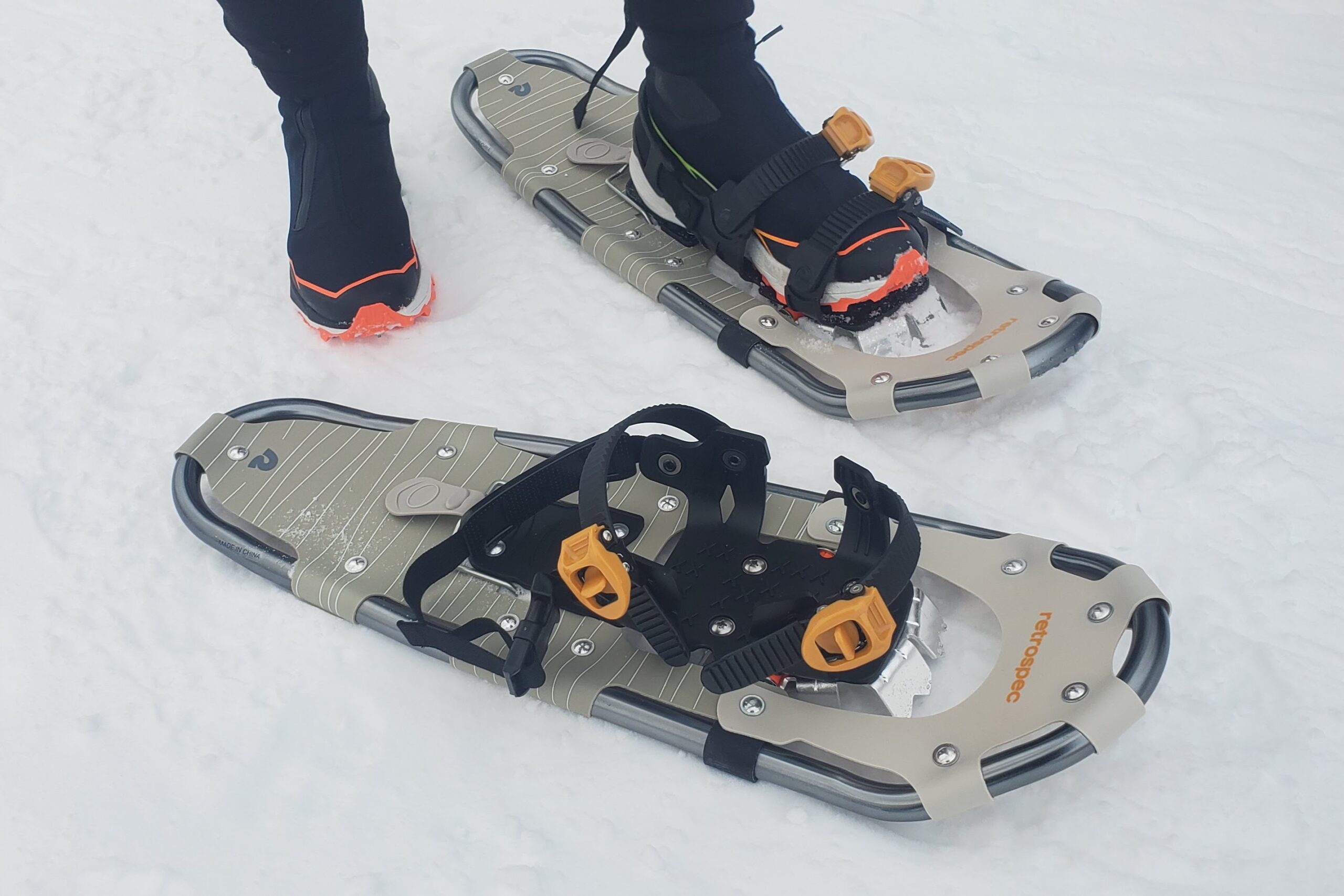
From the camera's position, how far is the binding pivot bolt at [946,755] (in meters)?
1.46

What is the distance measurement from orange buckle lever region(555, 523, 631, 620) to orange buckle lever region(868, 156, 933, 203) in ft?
3.08

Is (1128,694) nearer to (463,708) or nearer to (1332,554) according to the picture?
(1332,554)

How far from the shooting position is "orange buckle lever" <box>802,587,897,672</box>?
1.46 meters

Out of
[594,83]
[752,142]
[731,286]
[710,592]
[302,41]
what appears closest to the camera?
[710,592]

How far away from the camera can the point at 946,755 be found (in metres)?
1.47

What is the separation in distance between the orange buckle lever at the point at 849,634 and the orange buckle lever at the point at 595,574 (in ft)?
0.82

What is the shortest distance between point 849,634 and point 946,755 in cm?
20

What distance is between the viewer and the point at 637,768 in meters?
1.58

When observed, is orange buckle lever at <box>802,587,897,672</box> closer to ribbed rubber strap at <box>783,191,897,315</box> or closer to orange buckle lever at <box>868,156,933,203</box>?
ribbed rubber strap at <box>783,191,897,315</box>

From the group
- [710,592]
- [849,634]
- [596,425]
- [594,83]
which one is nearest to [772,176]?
[596,425]

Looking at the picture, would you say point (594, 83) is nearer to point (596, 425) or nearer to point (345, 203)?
point (345, 203)

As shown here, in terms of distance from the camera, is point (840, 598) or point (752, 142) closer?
point (840, 598)

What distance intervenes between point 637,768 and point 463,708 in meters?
0.28

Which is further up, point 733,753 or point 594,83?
point 594,83
